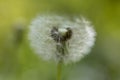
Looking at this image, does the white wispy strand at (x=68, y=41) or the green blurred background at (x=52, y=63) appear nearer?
the white wispy strand at (x=68, y=41)

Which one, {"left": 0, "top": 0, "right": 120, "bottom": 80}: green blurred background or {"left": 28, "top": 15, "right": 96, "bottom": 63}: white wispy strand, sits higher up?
{"left": 0, "top": 0, "right": 120, "bottom": 80}: green blurred background

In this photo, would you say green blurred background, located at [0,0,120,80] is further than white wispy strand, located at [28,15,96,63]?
Yes

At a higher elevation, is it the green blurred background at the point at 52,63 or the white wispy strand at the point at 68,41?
the green blurred background at the point at 52,63

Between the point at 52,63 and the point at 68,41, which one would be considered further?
the point at 52,63
